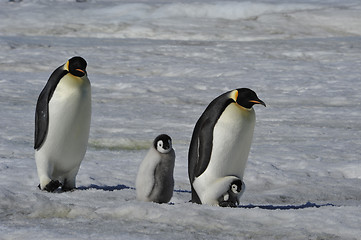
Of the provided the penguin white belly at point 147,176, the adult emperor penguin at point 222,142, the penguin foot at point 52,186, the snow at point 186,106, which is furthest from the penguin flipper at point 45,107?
the adult emperor penguin at point 222,142

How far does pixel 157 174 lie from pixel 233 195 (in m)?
0.51

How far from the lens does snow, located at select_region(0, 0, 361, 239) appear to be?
367 centimetres

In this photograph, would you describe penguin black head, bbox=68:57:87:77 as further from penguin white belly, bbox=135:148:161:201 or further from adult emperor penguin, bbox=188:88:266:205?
adult emperor penguin, bbox=188:88:266:205

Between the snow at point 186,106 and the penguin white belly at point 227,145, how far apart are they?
1.03 ft

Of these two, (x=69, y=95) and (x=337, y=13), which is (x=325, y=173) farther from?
(x=337, y=13)

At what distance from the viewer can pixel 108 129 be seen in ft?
27.1

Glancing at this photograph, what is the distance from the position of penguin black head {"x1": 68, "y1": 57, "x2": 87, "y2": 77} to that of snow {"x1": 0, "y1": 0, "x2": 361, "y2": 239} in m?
0.85

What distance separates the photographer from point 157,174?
457cm

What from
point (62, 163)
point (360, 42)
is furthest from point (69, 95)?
point (360, 42)

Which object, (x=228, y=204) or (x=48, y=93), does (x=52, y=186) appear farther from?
(x=228, y=204)

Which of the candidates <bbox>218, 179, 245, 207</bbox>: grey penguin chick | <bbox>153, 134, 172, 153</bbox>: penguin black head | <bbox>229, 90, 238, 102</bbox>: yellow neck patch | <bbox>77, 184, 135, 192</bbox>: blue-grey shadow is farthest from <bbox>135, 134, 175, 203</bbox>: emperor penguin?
<bbox>77, 184, 135, 192</bbox>: blue-grey shadow

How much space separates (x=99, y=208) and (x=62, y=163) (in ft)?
5.19

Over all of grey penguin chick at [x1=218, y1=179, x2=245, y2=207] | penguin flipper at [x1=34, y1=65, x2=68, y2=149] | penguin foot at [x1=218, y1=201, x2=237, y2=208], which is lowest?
penguin foot at [x1=218, y1=201, x2=237, y2=208]

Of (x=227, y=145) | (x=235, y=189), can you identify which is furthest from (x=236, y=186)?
(x=227, y=145)
